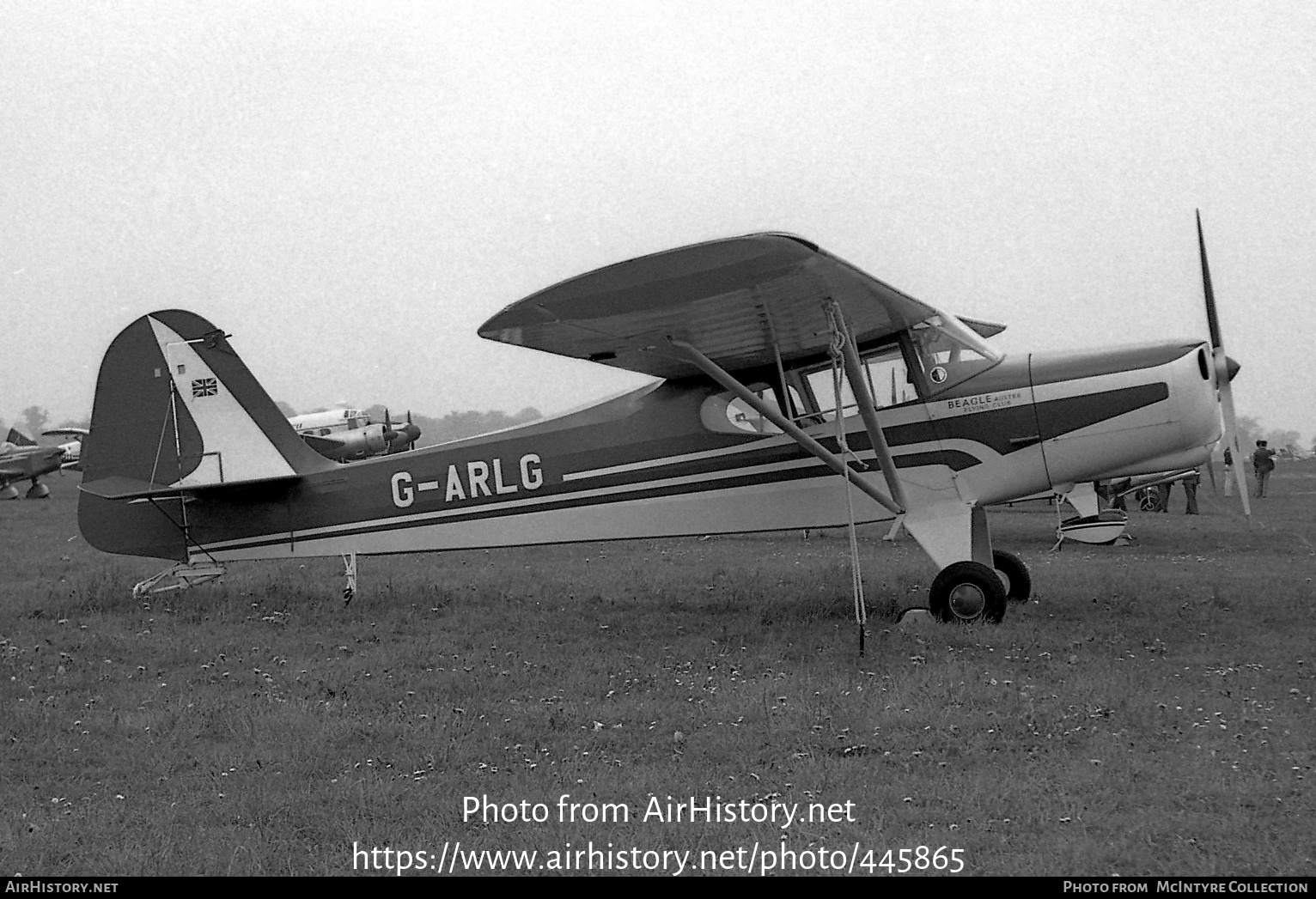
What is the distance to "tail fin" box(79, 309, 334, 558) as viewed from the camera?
9.43 m

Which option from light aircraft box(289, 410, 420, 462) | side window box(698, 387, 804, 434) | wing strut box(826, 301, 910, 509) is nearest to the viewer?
wing strut box(826, 301, 910, 509)

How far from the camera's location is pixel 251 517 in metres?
9.57

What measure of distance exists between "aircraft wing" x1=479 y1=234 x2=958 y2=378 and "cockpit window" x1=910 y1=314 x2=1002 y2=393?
0.70 feet

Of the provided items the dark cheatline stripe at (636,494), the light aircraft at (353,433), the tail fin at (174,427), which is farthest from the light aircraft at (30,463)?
the dark cheatline stripe at (636,494)

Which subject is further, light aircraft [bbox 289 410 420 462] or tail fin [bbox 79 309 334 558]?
light aircraft [bbox 289 410 420 462]

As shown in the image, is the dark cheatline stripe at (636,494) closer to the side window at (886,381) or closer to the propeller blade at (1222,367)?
the side window at (886,381)

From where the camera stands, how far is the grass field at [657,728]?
3674 mm

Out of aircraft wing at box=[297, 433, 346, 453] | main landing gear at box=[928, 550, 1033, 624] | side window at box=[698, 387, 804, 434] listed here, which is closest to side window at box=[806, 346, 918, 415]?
side window at box=[698, 387, 804, 434]

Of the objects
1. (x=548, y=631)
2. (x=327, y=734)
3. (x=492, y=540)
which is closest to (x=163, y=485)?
(x=492, y=540)

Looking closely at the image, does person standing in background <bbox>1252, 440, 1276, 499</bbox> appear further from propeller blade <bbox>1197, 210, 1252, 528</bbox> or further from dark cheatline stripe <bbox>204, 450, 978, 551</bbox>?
dark cheatline stripe <bbox>204, 450, 978, 551</bbox>

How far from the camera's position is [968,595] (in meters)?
7.67

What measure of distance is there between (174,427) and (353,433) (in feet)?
79.6

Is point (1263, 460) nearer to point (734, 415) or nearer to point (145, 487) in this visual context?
point (734, 415)
